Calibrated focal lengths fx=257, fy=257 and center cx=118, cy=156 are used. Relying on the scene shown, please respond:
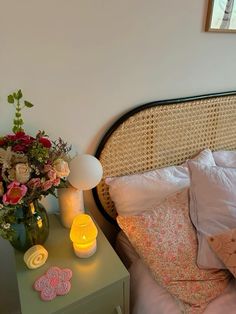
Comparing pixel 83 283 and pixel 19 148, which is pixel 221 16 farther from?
pixel 83 283

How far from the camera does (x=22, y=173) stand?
0.77 metres

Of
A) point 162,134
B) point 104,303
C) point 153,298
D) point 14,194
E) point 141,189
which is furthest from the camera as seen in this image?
point 162,134

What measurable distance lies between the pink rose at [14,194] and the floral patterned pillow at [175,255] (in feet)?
1.60

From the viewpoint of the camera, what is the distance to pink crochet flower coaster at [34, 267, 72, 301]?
2.65 ft

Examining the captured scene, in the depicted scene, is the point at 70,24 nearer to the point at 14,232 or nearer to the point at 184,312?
the point at 14,232

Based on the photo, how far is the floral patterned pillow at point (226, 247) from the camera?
90 centimetres

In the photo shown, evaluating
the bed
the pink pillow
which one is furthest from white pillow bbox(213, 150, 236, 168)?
the pink pillow

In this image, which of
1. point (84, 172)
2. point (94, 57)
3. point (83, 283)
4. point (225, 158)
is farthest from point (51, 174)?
point (225, 158)

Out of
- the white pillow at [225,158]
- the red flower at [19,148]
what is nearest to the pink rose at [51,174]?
the red flower at [19,148]

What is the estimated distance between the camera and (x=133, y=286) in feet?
3.50

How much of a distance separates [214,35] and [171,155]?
63cm

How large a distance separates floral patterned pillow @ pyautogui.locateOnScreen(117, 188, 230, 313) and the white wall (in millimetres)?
341

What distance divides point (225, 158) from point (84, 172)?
2.75 feet

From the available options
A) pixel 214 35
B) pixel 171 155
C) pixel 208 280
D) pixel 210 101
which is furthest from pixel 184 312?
pixel 214 35
